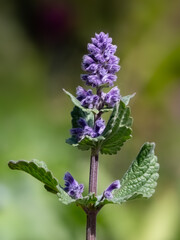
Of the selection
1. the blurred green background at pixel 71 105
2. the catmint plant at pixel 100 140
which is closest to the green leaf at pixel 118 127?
the catmint plant at pixel 100 140

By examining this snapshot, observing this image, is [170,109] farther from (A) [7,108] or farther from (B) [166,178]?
(A) [7,108]

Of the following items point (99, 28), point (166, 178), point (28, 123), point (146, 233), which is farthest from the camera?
point (99, 28)

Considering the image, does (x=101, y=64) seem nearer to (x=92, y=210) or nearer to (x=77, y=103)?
(x=77, y=103)

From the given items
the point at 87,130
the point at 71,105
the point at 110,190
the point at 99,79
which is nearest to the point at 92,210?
the point at 110,190

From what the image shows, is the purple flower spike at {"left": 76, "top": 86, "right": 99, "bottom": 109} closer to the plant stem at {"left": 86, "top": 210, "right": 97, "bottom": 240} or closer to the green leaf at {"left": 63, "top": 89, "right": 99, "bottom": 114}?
the green leaf at {"left": 63, "top": 89, "right": 99, "bottom": 114}

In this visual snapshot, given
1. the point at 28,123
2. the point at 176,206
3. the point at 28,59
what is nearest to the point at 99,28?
the point at 28,59

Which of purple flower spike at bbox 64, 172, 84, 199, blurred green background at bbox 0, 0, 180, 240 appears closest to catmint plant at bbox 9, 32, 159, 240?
purple flower spike at bbox 64, 172, 84, 199

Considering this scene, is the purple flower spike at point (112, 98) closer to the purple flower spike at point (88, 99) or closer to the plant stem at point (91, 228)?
the purple flower spike at point (88, 99)
